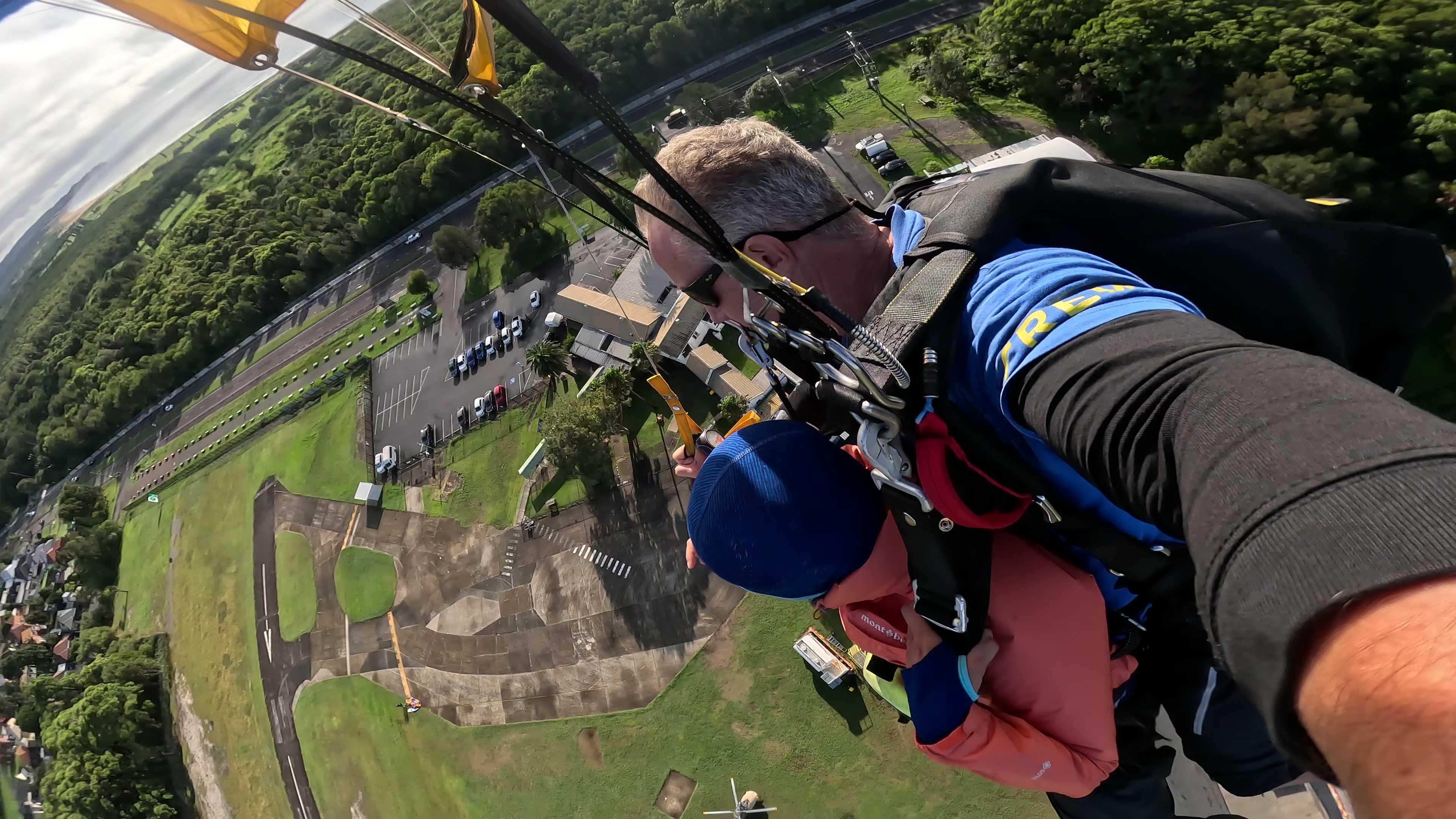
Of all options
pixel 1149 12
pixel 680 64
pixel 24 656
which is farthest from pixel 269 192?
pixel 1149 12

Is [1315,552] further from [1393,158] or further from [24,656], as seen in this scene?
[24,656]

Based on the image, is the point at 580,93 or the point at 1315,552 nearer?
the point at 1315,552

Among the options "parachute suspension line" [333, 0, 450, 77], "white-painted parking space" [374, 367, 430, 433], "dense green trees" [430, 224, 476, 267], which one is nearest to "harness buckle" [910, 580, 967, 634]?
"parachute suspension line" [333, 0, 450, 77]

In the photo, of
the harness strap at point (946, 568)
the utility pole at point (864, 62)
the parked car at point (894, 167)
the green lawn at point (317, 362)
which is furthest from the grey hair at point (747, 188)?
the green lawn at point (317, 362)

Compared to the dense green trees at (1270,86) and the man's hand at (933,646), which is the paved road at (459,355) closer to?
the dense green trees at (1270,86)

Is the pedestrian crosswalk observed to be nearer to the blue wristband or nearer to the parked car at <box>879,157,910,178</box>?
the blue wristband

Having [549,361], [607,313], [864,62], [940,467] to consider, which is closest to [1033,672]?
[940,467]

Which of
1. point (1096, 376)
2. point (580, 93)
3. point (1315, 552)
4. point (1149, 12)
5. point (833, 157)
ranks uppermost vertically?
point (580, 93)
